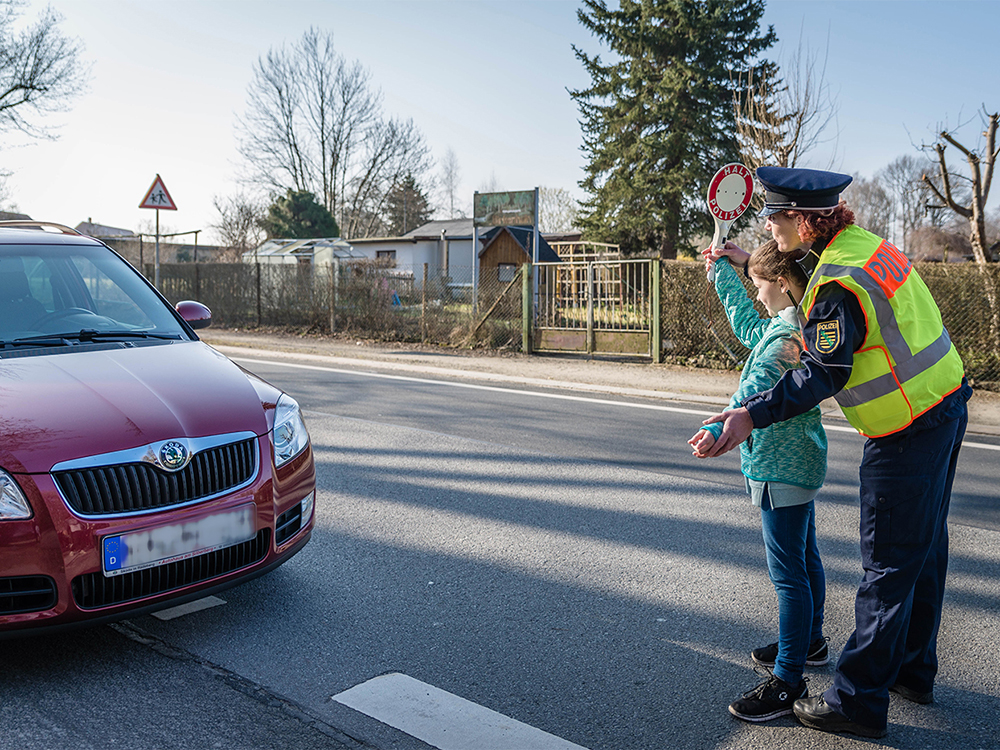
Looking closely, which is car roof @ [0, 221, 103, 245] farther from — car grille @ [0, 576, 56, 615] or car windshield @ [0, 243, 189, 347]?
car grille @ [0, 576, 56, 615]

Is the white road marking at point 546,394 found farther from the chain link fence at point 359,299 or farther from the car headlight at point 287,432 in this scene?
the car headlight at point 287,432

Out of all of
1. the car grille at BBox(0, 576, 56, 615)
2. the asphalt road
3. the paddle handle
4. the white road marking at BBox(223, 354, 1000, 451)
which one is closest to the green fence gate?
the white road marking at BBox(223, 354, 1000, 451)

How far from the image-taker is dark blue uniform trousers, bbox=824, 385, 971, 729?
263cm

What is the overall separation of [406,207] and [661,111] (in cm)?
2988

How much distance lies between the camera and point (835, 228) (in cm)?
273

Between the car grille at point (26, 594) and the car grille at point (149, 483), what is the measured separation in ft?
0.94

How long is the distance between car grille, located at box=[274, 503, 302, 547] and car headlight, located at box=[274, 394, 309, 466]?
0.23m

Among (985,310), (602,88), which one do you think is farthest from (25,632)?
(602,88)

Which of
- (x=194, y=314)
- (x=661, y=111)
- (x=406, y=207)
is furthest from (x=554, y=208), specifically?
(x=194, y=314)

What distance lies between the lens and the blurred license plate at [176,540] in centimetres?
296

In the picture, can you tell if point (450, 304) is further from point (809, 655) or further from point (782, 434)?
point (782, 434)

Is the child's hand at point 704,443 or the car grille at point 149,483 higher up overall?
the child's hand at point 704,443

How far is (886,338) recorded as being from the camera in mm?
2570

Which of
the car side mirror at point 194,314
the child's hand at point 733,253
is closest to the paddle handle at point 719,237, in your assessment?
the child's hand at point 733,253
